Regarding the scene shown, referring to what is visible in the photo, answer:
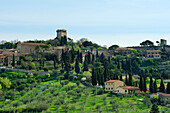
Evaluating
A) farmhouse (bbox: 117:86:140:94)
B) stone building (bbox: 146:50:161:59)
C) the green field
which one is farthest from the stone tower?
farmhouse (bbox: 117:86:140:94)

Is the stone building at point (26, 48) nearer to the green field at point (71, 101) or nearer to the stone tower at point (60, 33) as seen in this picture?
the stone tower at point (60, 33)

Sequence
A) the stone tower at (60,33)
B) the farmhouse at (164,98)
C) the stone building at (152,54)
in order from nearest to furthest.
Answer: the farmhouse at (164,98) < the stone building at (152,54) < the stone tower at (60,33)

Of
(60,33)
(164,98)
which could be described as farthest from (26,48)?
(164,98)

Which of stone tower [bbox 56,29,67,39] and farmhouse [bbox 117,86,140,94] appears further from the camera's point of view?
stone tower [bbox 56,29,67,39]

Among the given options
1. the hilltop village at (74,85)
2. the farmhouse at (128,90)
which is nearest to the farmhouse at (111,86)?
the hilltop village at (74,85)

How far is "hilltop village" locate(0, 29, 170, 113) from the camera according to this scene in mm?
51031

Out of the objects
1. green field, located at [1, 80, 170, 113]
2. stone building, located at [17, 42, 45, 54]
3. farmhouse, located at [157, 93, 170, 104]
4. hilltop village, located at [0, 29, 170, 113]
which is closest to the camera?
green field, located at [1, 80, 170, 113]

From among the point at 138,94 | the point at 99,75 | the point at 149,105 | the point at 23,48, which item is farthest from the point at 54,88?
the point at 23,48

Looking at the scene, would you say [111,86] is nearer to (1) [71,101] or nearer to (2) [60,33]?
(1) [71,101]

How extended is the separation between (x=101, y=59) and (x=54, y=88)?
44.7 metres

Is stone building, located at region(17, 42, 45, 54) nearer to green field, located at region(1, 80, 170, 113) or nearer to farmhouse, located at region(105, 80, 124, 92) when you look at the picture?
green field, located at region(1, 80, 170, 113)

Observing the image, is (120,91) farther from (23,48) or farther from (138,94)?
(23,48)

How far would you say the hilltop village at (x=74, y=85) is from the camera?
167 ft

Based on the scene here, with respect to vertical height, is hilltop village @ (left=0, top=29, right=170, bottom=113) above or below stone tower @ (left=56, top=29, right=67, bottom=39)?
below
